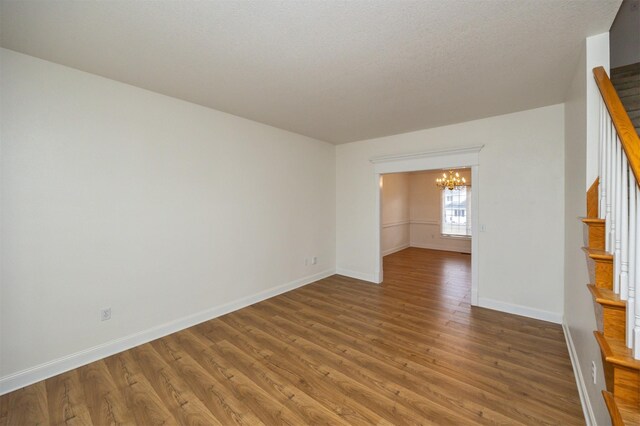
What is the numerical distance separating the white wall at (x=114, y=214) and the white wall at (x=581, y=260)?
3521 millimetres

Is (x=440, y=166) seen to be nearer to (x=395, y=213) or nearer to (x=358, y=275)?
(x=358, y=275)

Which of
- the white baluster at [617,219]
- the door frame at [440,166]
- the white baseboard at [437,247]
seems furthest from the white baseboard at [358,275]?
the white baseboard at [437,247]

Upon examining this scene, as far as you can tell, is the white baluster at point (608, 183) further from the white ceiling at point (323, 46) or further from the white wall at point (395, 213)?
the white wall at point (395, 213)

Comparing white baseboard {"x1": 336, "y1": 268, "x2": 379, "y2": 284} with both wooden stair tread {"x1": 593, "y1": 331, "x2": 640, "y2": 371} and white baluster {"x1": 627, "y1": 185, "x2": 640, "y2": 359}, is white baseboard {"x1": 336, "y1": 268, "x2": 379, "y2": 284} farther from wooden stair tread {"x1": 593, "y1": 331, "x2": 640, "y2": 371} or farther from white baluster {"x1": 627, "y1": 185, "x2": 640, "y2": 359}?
white baluster {"x1": 627, "y1": 185, "x2": 640, "y2": 359}

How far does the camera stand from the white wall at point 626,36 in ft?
8.17

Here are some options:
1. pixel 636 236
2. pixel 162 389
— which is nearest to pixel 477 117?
pixel 636 236

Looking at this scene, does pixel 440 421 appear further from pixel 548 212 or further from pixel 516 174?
pixel 516 174

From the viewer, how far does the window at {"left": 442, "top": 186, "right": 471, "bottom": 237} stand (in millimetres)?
7766

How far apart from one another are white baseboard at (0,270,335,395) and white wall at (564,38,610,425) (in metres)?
3.52

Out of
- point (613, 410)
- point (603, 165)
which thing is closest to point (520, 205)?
point (603, 165)

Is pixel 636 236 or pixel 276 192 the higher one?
pixel 276 192

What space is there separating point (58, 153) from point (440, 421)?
374 cm

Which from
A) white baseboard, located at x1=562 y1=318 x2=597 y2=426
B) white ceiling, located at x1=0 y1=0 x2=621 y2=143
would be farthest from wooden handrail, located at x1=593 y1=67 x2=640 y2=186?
white baseboard, located at x1=562 y1=318 x2=597 y2=426

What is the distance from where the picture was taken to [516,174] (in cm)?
344
